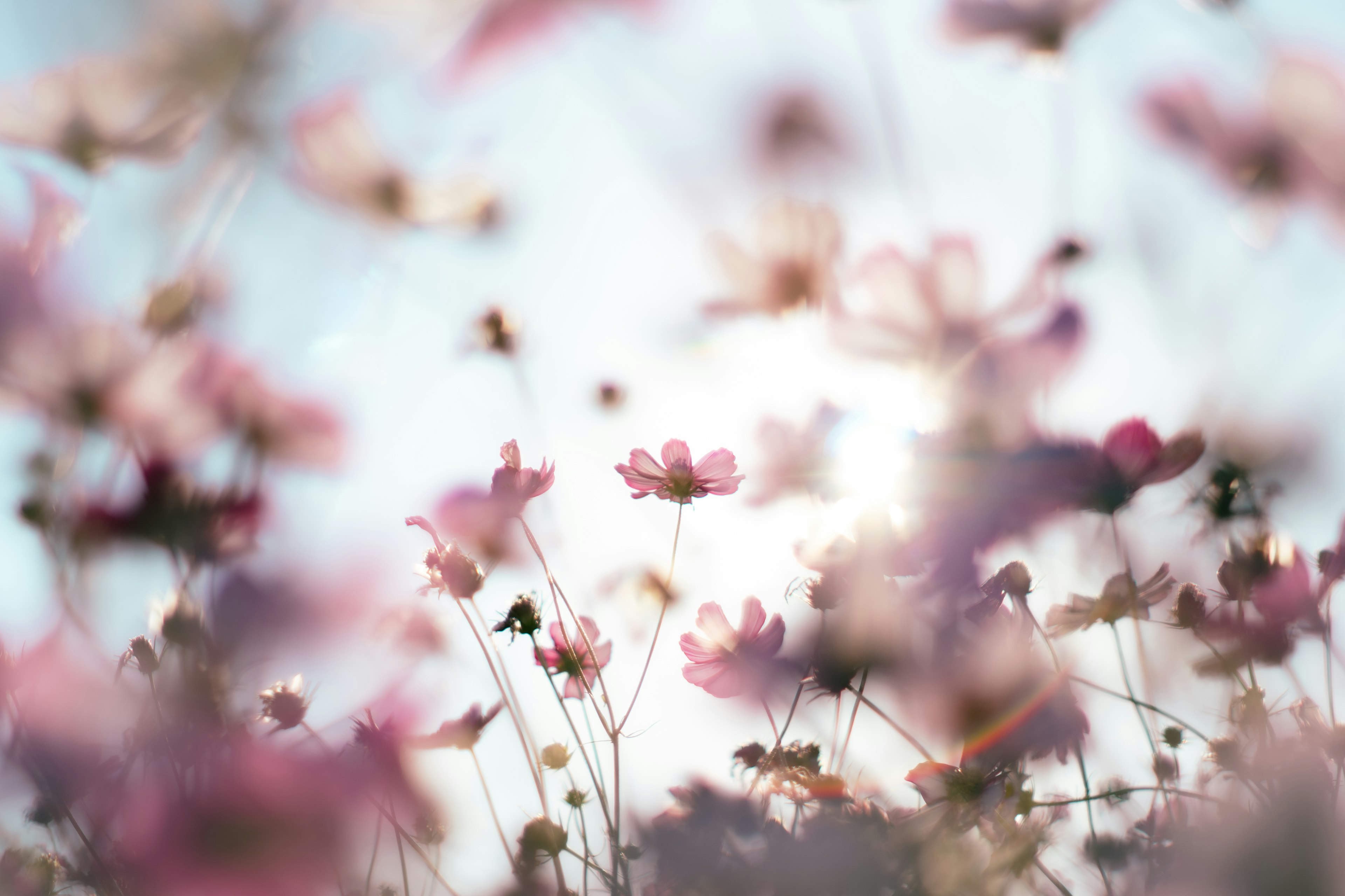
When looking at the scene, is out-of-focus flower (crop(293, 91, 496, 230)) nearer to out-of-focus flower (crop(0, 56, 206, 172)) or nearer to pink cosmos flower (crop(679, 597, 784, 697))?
out-of-focus flower (crop(0, 56, 206, 172))

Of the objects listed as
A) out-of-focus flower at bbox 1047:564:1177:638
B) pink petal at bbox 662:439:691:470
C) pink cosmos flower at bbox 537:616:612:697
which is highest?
pink petal at bbox 662:439:691:470

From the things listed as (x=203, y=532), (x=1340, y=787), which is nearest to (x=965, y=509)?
(x=1340, y=787)

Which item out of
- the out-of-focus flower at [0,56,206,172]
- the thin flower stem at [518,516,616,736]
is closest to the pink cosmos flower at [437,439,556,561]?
the thin flower stem at [518,516,616,736]

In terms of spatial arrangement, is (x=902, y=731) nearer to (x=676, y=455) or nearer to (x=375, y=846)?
(x=676, y=455)

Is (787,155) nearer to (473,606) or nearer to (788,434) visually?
(788,434)

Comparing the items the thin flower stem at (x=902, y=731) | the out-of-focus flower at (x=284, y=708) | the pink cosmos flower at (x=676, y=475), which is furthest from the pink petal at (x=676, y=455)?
the out-of-focus flower at (x=284, y=708)

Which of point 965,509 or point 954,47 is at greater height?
point 954,47
